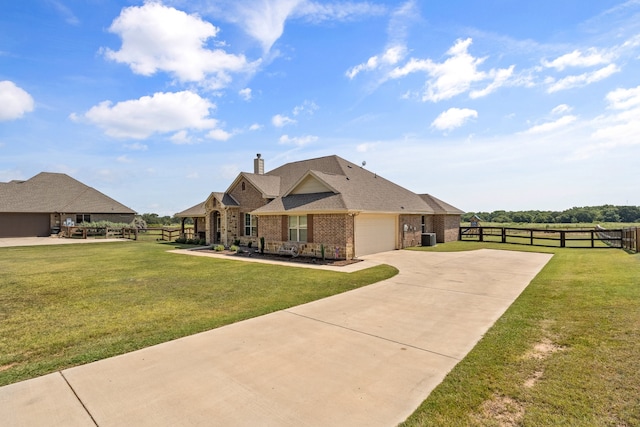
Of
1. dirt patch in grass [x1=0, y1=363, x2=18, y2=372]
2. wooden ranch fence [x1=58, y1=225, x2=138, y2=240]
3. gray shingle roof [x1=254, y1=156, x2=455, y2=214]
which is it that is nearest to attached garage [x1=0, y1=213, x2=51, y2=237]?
wooden ranch fence [x1=58, y1=225, x2=138, y2=240]

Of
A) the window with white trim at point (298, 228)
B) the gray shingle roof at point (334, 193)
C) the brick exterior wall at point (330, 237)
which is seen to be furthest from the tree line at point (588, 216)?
the brick exterior wall at point (330, 237)

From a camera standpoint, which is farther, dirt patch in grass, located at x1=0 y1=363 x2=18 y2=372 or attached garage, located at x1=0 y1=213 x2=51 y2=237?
attached garage, located at x1=0 y1=213 x2=51 y2=237

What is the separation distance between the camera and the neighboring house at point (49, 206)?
31750mm

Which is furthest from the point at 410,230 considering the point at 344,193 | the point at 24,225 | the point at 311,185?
the point at 24,225

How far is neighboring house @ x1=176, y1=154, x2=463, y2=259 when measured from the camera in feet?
54.8

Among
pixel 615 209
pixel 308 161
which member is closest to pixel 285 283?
pixel 308 161

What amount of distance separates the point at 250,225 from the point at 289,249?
239 inches

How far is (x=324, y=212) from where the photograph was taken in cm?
1625

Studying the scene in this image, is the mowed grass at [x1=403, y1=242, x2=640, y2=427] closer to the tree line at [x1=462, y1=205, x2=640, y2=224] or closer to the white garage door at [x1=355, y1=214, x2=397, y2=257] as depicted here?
the white garage door at [x1=355, y1=214, x2=397, y2=257]

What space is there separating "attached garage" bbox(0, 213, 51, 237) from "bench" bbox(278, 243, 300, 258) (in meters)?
30.3

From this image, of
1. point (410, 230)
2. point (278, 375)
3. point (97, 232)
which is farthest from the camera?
point (97, 232)

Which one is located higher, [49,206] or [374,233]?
[49,206]

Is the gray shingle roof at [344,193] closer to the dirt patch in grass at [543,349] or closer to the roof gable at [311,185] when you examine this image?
the roof gable at [311,185]

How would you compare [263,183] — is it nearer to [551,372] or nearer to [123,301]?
[123,301]
